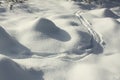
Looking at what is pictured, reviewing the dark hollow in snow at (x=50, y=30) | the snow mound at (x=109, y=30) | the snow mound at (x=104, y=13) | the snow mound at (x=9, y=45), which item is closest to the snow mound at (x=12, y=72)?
the snow mound at (x=9, y=45)

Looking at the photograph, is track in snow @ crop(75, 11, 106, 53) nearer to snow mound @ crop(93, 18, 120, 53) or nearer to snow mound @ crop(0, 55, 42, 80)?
snow mound @ crop(93, 18, 120, 53)

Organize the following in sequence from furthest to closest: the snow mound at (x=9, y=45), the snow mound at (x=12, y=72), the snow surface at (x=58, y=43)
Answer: the snow mound at (x=9, y=45)
the snow surface at (x=58, y=43)
the snow mound at (x=12, y=72)

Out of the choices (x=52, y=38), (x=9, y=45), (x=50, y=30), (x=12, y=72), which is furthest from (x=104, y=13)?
(x=12, y=72)

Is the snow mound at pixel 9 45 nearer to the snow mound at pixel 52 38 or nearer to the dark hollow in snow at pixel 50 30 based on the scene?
the snow mound at pixel 52 38

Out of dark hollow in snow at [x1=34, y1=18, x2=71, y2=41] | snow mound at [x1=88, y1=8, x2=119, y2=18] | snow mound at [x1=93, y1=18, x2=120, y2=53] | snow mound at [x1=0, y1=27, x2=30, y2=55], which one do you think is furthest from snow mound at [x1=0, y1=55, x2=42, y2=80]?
snow mound at [x1=88, y1=8, x2=119, y2=18]

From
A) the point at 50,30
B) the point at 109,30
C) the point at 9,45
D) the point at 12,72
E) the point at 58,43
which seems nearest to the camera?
the point at 12,72

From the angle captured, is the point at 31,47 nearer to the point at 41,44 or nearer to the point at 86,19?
the point at 41,44

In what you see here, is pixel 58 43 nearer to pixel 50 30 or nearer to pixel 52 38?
pixel 52 38
